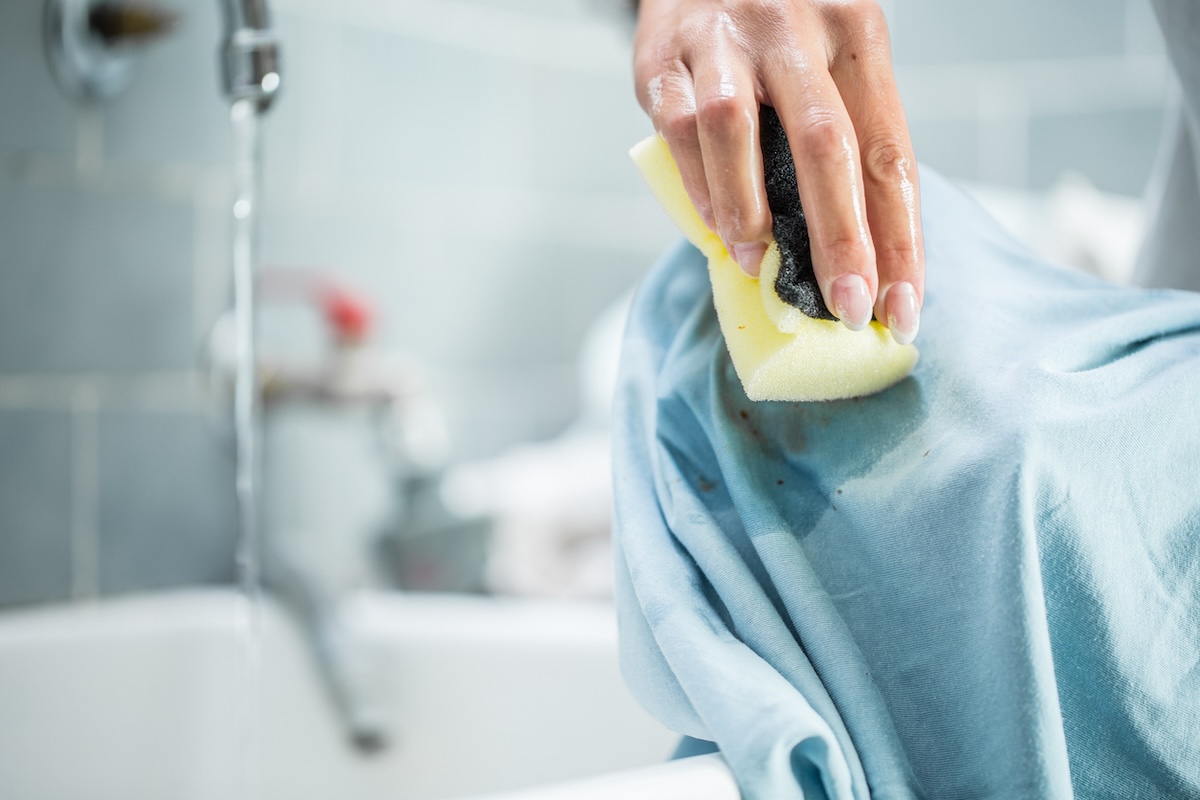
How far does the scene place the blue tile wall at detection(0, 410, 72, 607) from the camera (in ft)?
2.02

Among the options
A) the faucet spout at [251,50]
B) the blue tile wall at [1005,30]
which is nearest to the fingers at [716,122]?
the faucet spout at [251,50]

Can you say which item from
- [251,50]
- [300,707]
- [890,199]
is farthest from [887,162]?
[300,707]

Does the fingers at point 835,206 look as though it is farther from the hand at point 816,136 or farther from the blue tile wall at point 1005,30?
the blue tile wall at point 1005,30

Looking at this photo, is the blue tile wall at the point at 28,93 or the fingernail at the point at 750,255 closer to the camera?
the fingernail at the point at 750,255

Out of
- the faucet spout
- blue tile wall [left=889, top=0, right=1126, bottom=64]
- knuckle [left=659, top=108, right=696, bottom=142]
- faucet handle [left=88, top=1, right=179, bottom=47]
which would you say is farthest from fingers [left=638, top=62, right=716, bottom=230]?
blue tile wall [left=889, top=0, right=1126, bottom=64]

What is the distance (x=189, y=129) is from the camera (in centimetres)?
70

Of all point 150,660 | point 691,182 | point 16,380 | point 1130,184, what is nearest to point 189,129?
point 16,380

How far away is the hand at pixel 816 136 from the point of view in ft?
0.80

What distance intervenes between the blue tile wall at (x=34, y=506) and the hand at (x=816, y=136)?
57cm

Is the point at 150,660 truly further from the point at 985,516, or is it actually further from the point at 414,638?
the point at 985,516

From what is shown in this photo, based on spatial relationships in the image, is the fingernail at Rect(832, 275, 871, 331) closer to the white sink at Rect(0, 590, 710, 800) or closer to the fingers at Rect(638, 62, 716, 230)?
the fingers at Rect(638, 62, 716, 230)

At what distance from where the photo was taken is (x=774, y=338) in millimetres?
262

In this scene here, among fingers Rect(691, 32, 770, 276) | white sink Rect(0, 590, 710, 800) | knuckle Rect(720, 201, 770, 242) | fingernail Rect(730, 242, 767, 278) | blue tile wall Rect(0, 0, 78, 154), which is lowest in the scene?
white sink Rect(0, 590, 710, 800)

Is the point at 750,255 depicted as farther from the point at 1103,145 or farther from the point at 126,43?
the point at 1103,145
